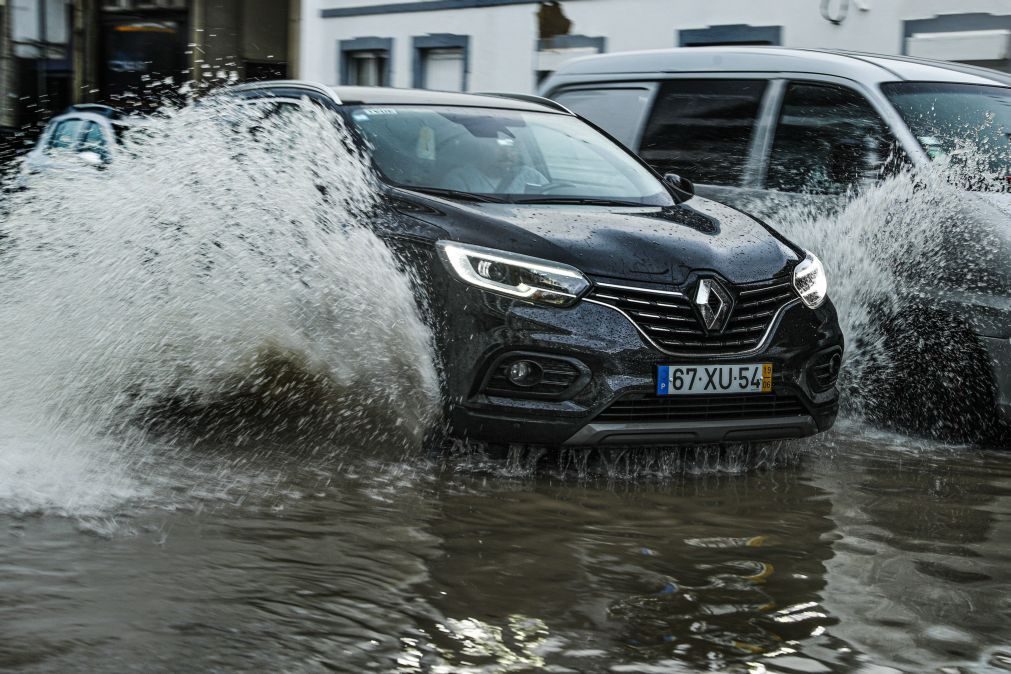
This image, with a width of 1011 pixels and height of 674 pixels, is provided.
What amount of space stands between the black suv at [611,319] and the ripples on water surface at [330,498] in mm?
209

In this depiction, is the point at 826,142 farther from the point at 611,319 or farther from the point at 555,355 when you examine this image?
the point at 555,355

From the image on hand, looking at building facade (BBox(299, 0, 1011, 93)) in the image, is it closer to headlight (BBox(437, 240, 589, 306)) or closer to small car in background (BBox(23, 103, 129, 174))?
small car in background (BBox(23, 103, 129, 174))

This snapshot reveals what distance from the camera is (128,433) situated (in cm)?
638

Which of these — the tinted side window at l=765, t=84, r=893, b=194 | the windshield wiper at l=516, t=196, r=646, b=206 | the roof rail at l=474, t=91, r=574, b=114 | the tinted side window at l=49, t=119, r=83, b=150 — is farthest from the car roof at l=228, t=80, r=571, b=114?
the tinted side window at l=49, t=119, r=83, b=150

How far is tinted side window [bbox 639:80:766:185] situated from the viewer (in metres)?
7.92

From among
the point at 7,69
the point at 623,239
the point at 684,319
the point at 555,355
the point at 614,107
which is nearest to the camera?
the point at 555,355

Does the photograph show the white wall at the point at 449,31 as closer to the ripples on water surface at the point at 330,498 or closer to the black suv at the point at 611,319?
the ripples on water surface at the point at 330,498

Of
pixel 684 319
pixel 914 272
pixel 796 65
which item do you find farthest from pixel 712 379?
pixel 796 65

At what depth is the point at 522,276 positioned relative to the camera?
222 inches

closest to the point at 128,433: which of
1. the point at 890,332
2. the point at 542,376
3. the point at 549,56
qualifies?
the point at 542,376

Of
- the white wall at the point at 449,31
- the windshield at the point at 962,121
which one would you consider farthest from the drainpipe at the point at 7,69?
the windshield at the point at 962,121

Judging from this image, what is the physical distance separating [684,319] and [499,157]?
1.56 meters

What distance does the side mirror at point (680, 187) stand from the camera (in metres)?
7.04

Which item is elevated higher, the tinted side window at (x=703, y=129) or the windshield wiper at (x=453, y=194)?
the tinted side window at (x=703, y=129)
